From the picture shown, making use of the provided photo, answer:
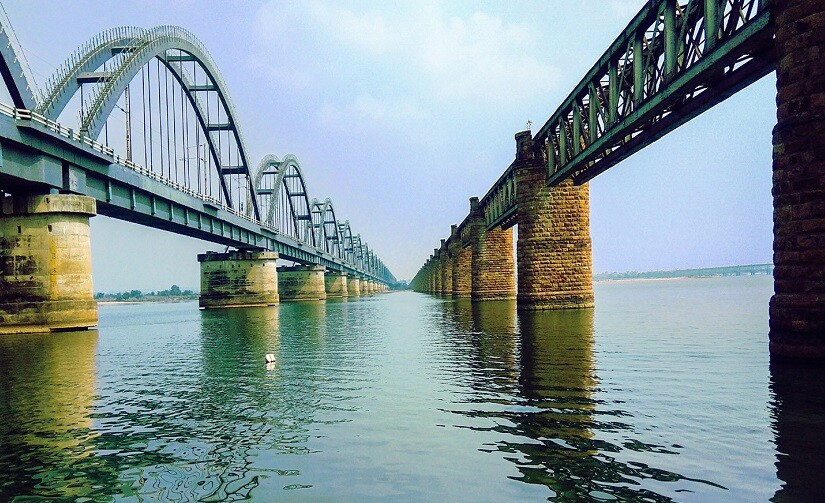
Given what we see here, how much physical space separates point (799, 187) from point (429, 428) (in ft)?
29.6

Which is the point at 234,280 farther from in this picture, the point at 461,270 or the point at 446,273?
the point at 446,273

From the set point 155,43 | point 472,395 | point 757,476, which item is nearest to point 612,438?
point 757,476

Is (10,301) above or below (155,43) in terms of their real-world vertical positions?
below

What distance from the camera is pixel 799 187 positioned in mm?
12539

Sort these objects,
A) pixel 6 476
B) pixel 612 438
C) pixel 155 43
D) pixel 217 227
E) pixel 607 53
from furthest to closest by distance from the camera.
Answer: pixel 217 227 → pixel 155 43 → pixel 607 53 → pixel 612 438 → pixel 6 476

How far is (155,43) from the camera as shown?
2234 inches

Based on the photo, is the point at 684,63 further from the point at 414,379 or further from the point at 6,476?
the point at 6,476

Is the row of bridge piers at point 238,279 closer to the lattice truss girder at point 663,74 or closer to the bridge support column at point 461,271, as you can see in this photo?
the bridge support column at point 461,271

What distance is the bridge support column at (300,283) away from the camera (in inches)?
4692

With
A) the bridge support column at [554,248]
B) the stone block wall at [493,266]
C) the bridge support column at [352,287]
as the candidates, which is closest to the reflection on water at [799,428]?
the bridge support column at [554,248]

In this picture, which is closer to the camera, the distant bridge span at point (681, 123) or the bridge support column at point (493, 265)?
the distant bridge span at point (681, 123)

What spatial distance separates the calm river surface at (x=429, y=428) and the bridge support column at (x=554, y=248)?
53.7 ft

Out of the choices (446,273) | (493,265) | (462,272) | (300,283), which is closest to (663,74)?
(493,265)

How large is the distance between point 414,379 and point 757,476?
27.8 ft
